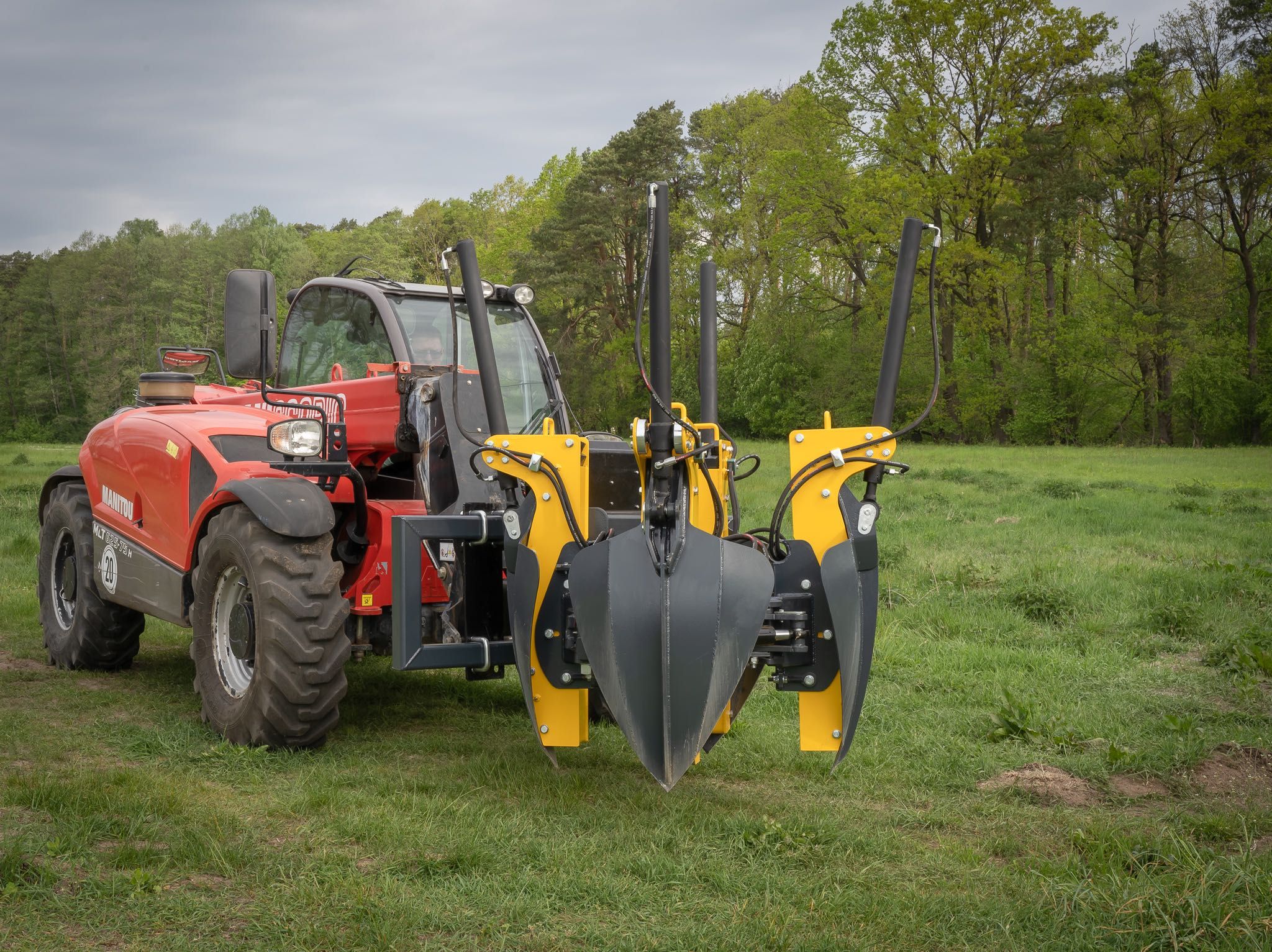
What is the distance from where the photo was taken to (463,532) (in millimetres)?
5250

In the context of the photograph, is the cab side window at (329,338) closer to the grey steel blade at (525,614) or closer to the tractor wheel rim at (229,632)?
the tractor wheel rim at (229,632)

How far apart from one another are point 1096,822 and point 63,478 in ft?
22.7

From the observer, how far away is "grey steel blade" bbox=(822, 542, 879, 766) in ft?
14.3

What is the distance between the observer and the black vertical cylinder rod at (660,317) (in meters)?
3.98

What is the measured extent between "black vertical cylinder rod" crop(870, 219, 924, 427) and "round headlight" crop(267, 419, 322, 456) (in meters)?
2.83

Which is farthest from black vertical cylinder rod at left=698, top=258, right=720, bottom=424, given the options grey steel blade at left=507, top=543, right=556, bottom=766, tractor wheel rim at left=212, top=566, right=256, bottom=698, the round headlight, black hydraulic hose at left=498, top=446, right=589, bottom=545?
tractor wheel rim at left=212, top=566, right=256, bottom=698

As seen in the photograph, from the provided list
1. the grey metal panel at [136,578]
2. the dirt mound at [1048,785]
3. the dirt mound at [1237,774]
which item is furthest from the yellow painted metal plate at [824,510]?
the grey metal panel at [136,578]

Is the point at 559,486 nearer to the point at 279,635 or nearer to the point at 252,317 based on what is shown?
the point at 279,635

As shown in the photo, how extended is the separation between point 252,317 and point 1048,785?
4396 mm

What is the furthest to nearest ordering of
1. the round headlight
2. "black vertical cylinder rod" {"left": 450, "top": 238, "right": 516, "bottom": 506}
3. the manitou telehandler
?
the round headlight, "black vertical cylinder rod" {"left": 450, "top": 238, "right": 516, "bottom": 506}, the manitou telehandler

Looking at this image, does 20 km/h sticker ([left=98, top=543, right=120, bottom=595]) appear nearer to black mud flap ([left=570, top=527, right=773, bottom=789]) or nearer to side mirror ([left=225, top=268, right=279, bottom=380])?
side mirror ([left=225, top=268, right=279, bottom=380])

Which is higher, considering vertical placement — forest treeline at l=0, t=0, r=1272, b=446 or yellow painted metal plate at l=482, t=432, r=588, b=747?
forest treeline at l=0, t=0, r=1272, b=446

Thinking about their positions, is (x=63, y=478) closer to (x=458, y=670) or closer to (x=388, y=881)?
(x=458, y=670)

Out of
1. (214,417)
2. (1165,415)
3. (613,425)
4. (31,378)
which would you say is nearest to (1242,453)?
(1165,415)
